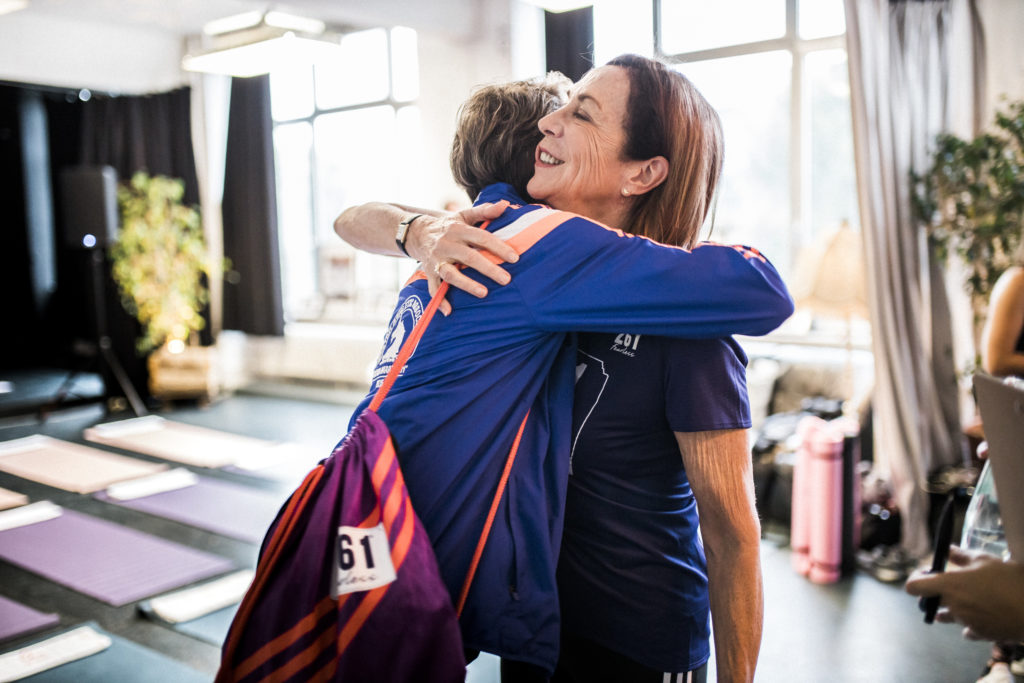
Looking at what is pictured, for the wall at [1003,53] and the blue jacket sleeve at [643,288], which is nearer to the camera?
the blue jacket sleeve at [643,288]

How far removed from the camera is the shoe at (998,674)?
276 centimetres

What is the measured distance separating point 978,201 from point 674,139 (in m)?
3.03

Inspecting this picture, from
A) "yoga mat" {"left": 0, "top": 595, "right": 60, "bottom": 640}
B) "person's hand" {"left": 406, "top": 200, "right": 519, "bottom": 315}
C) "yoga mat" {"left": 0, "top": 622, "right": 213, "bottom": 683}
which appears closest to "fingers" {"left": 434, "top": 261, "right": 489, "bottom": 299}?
"person's hand" {"left": 406, "top": 200, "right": 519, "bottom": 315}

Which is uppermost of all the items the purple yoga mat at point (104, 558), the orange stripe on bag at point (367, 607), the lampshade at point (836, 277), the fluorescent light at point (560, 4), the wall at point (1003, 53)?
the fluorescent light at point (560, 4)

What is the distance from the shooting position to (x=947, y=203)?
12.6ft

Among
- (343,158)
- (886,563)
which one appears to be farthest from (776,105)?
(343,158)

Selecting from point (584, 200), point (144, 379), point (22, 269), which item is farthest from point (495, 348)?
point (22, 269)

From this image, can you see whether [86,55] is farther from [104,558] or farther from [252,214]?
[104,558]

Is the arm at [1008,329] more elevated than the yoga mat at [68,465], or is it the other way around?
the arm at [1008,329]

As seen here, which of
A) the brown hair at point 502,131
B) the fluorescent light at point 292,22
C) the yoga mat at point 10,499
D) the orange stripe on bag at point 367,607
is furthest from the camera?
the fluorescent light at point 292,22

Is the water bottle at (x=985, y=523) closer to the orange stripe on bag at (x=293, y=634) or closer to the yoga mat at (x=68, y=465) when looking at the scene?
the orange stripe on bag at (x=293, y=634)

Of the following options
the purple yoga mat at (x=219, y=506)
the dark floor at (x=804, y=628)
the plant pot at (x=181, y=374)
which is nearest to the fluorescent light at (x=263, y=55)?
the plant pot at (x=181, y=374)

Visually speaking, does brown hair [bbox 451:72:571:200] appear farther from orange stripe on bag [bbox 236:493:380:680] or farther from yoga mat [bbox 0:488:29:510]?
yoga mat [bbox 0:488:29:510]

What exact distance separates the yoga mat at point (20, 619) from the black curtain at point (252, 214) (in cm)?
489
